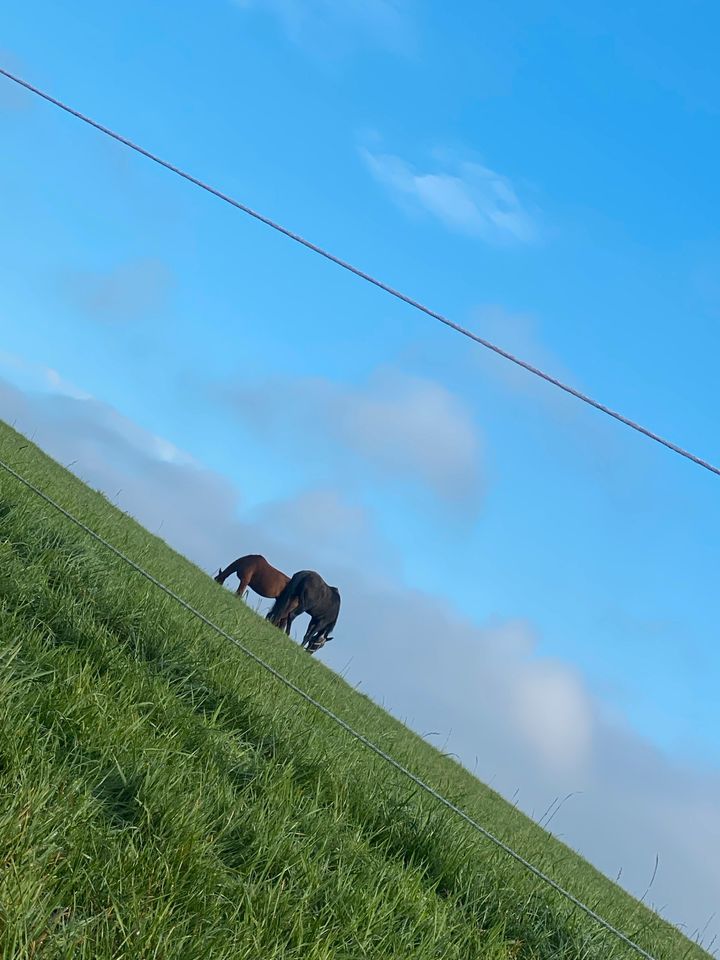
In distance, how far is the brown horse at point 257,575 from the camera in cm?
2550

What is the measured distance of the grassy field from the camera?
3.07 meters

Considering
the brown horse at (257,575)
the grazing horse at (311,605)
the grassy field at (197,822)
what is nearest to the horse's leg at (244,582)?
the brown horse at (257,575)

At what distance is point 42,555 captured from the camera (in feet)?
18.7

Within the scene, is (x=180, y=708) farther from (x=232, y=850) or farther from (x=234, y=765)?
(x=232, y=850)

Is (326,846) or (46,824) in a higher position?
(326,846)

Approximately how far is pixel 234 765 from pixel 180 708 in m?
0.39

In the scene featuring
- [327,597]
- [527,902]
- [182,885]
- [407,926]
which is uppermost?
[327,597]

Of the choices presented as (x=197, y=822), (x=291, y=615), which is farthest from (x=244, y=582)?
(x=197, y=822)

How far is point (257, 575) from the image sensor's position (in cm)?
2575

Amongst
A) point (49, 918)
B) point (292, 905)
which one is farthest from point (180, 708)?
point (49, 918)

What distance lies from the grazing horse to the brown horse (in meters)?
2.63

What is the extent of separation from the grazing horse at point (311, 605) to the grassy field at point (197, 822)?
16.8 meters

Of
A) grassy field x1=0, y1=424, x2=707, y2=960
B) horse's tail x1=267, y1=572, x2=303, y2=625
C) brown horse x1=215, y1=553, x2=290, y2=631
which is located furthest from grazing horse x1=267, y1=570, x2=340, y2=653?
grassy field x1=0, y1=424, x2=707, y2=960

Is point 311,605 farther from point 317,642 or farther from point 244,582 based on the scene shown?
point 244,582
